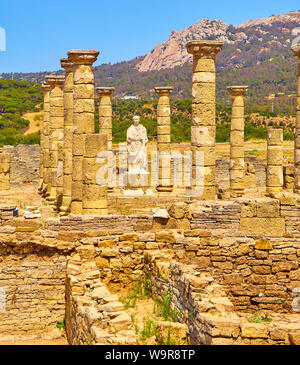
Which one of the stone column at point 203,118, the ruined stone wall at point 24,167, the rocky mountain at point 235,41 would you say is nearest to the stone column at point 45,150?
the ruined stone wall at point 24,167

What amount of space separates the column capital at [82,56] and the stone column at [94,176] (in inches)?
84.0

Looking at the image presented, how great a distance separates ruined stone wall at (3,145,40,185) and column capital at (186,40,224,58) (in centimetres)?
1725

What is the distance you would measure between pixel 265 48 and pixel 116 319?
132939 millimetres

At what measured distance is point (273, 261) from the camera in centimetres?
1016

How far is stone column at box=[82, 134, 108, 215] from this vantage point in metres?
12.8

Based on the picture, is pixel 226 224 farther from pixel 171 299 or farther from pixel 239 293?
pixel 171 299

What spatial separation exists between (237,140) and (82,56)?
357 inches

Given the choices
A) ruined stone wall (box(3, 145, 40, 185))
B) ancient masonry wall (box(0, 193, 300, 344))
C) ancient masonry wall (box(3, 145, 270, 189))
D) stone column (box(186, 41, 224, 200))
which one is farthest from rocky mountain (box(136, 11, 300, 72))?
ancient masonry wall (box(0, 193, 300, 344))

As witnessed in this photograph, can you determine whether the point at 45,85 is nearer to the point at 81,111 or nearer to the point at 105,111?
the point at 105,111

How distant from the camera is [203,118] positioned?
14398 millimetres

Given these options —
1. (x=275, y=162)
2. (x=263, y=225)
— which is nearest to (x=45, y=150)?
(x=275, y=162)

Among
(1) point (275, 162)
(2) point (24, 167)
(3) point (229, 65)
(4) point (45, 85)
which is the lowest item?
(2) point (24, 167)

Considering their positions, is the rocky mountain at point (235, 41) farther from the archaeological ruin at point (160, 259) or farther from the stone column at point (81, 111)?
the archaeological ruin at point (160, 259)
